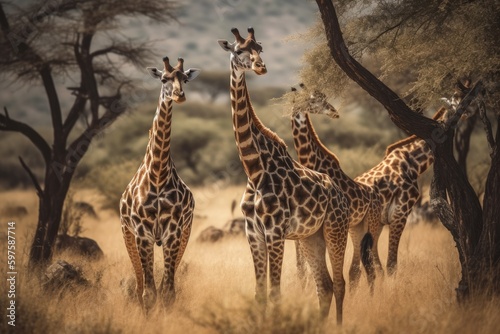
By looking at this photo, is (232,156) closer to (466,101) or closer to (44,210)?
(44,210)

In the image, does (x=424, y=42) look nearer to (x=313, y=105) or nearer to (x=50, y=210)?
(x=313, y=105)

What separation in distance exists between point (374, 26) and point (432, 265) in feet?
11.3

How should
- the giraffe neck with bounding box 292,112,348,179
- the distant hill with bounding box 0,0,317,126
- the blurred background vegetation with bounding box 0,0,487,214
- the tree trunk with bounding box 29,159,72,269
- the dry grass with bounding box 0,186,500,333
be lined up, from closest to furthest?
the dry grass with bounding box 0,186,500,333
the giraffe neck with bounding box 292,112,348,179
the tree trunk with bounding box 29,159,72,269
the blurred background vegetation with bounding box 0,0,487,214
the distant hill with bounding box 0,0,317,126

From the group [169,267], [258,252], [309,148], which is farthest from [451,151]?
[169,267]

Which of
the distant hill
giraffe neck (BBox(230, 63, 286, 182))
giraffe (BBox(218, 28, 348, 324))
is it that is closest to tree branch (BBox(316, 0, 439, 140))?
giraffe (BBox(218, 28, 348, 324))

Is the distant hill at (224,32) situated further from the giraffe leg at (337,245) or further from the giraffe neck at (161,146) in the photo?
the giraffe leg at (337,245)

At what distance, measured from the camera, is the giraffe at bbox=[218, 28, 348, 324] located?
609 cm

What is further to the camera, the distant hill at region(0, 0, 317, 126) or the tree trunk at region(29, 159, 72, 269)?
the distant hill at region(0, 0, 317, 126)

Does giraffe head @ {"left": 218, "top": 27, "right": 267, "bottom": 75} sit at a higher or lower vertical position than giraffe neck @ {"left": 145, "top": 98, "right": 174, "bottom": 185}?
higher

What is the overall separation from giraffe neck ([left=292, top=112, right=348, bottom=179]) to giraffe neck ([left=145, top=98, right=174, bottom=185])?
222cm

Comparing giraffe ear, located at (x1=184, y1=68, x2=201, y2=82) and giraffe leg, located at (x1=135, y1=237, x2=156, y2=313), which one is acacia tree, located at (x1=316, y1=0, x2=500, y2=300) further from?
giraffe leg, located at (x1=135, y1=237, x2=156, y2=313)

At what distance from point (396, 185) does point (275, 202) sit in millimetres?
3652

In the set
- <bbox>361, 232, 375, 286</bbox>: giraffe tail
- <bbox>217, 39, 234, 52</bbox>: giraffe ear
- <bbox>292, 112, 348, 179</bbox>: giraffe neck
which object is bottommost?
<bbox>361, 232, 375, 286</bbox>: giraffe tail

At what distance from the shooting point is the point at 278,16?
123938mm
